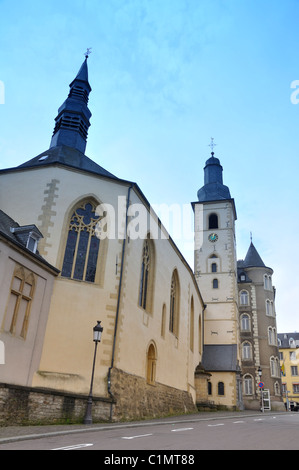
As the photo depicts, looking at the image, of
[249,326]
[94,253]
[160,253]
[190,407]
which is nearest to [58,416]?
[94,253]

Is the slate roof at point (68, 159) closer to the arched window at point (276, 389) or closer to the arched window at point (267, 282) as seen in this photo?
the arched window at point (267, 282)

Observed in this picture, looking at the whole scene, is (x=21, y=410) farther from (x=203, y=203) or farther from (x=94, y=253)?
(x=203, y=203)

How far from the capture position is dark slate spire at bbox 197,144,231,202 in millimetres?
44219

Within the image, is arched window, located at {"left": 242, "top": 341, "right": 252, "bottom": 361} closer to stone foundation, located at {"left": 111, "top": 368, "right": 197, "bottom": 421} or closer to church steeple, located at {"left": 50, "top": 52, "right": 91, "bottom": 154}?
stone foundation, located at {"left": 111, "top": 368, "right": 197, "bottom": 421}

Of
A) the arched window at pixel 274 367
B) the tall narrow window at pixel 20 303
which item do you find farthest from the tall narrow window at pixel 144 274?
the arched window at pixel 274 367

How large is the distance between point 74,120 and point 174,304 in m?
13.2

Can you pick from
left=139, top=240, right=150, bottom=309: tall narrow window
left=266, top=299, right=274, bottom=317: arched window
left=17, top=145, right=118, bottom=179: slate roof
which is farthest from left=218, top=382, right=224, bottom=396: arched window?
left=17, top=145, right=118, bottom=179: slate roof

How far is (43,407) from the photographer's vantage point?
40.7ft

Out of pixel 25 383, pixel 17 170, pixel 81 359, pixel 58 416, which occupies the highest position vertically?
pixel 17 170

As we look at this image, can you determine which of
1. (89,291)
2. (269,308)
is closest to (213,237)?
(269,308)

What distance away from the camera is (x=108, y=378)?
1431 cm

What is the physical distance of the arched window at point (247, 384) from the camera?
3916 cm

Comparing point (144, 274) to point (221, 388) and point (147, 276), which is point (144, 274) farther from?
point (221, 388)

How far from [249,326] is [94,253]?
30.7 m
